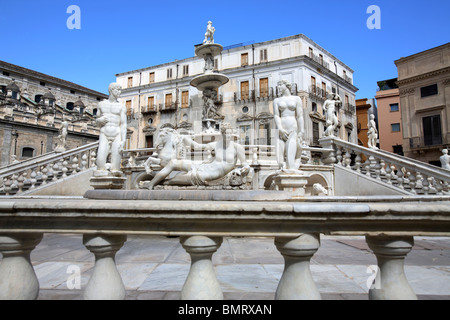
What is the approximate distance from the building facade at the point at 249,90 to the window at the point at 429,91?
918cm

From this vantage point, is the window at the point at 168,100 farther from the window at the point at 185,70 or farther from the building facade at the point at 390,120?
the building facade at the point at 390,120

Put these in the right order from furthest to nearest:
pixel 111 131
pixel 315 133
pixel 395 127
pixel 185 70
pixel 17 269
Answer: pixel 185 70 < pixel 395 127 < pixel 315 133 < pixel 111 131 < pixel 17 269

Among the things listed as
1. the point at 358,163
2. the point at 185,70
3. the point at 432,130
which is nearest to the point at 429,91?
the point at 432,130

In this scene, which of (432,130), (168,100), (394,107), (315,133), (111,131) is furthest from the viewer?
(168,100)

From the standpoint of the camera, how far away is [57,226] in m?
1.78

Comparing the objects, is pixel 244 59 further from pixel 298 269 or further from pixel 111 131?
pixel 298 269

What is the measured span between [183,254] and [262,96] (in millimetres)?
27874

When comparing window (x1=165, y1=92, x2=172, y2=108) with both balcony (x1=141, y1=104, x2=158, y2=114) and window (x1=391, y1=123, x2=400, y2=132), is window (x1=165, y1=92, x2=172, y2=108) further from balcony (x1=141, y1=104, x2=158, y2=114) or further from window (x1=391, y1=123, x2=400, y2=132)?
window (x1=391, y1=123, x2=400, y2=132)

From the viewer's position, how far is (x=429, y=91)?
25.4 m

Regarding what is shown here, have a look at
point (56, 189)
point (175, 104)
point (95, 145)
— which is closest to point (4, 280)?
point (56, 189)

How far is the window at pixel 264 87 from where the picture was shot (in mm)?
30750

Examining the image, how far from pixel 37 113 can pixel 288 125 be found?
106 feet

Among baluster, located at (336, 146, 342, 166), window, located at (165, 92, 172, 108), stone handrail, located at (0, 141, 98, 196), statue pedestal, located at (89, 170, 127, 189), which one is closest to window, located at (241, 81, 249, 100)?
window, located at (165, 92, 172, 108)

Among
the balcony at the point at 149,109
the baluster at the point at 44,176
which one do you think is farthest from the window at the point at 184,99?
the baluster at the point at 44,176
